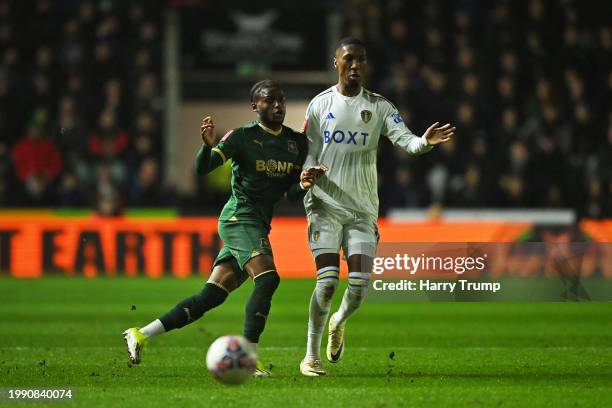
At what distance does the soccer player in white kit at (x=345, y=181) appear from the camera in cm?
849

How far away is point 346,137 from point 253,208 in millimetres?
861

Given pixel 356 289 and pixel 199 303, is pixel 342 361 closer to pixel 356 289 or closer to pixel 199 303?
pixel 356 289

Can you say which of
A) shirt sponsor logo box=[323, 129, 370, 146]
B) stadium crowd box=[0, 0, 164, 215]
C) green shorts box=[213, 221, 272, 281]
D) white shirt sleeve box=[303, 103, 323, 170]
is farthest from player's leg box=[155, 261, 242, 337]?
stadium crowd box=[0, 0, 164, 215]

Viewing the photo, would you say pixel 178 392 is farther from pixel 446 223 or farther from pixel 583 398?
pixel 446 223

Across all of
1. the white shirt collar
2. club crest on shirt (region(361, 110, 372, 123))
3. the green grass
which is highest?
the white shirt collar

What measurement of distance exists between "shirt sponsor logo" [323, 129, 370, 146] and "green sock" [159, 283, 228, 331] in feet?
4.49

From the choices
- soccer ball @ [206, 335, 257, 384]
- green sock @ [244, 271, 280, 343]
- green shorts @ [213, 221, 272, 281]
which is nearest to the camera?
soccer ball @ [206, 335, 257, 384]

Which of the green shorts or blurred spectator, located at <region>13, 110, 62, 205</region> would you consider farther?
blurred spectator, located at <region>13, 110, 62, 205</region>

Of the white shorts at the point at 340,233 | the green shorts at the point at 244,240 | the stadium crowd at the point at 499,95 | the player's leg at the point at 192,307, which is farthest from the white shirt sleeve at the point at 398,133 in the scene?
the stadium crowd at the point at 499,95

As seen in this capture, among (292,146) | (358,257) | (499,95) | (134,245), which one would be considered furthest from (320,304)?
(499,95)

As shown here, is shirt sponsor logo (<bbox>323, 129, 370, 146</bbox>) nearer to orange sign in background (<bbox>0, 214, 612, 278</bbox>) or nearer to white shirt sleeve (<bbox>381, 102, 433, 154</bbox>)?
white shirt sleeve (<bbox>381, 102, 433, 154</bbox>)

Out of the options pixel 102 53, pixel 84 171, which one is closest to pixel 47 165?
pixel 84 171

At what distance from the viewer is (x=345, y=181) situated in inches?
338

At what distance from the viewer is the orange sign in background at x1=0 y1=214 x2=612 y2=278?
17.4 metres
